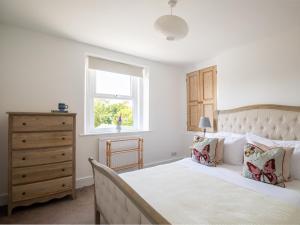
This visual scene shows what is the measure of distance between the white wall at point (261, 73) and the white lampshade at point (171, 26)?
1763 millimetres

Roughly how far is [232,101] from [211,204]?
222cm

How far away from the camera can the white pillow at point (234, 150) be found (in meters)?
2.30

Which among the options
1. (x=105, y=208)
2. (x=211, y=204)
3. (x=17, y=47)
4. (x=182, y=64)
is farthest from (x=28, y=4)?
(x=182, y=64)

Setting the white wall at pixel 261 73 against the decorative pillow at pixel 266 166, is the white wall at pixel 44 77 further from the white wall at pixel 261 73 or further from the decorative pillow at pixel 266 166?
the decorative pillow at pixel 266 166

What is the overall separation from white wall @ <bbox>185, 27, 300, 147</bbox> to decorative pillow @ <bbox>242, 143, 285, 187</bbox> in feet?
3.33

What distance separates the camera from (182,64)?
154 inches

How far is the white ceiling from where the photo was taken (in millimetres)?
1843

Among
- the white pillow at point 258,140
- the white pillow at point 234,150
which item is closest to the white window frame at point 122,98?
the white pillow at point 234,150

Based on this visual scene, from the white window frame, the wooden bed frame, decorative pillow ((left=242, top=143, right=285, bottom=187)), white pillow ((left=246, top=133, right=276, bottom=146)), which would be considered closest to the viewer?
the wooden bed frame

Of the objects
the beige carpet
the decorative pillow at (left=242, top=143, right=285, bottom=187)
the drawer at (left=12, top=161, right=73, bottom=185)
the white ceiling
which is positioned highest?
the white ceiling

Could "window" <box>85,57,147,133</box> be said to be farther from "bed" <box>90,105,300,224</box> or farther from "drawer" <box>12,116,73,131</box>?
"bed" <box>90,105,300,224</box>

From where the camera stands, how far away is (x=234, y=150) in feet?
7.68

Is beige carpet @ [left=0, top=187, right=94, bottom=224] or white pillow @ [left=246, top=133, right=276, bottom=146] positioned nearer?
beige carpet @ [left=0, top=187, right=94, bottom=224]

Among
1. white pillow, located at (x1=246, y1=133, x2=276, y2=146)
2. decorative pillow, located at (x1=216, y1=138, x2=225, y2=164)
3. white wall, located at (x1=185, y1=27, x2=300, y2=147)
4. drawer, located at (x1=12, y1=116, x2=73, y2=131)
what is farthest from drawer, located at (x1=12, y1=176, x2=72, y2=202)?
white wall, located at (x1=185, y1=27, x2=300, y2=147)
